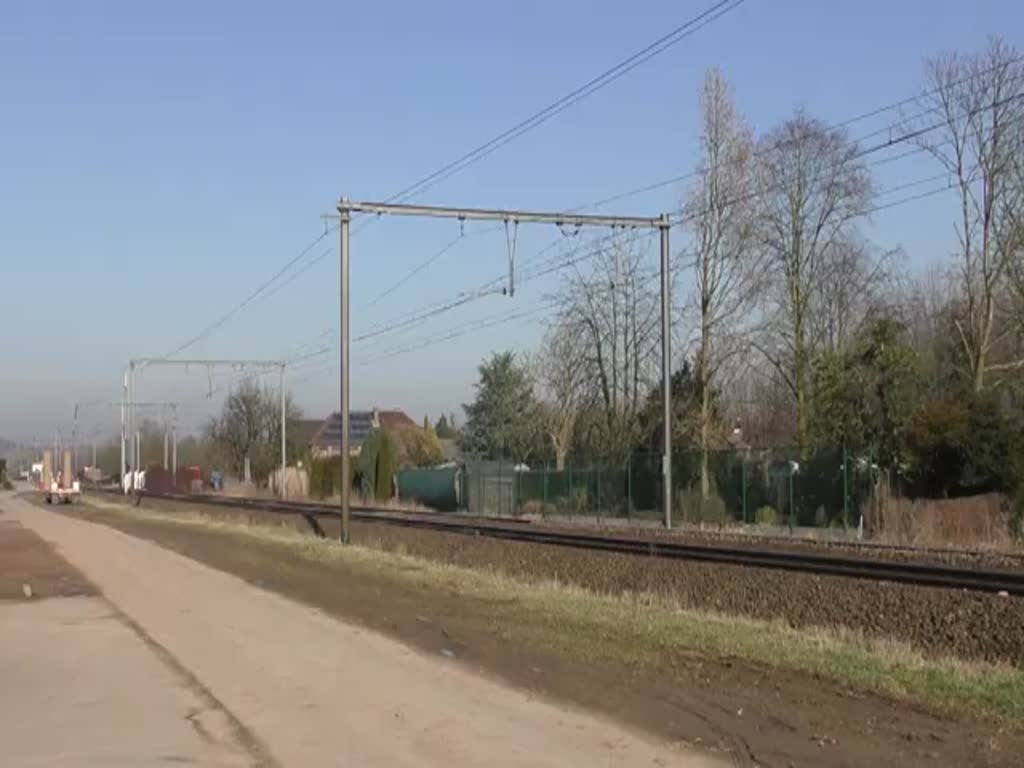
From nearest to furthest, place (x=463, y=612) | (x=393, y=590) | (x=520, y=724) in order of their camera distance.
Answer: (x=520, y=724)
(x=463, y=612)
(x=393, y=590)

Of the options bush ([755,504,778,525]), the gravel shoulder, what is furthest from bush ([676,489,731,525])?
the gravel shoulder

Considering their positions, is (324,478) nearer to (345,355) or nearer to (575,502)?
(575,502)

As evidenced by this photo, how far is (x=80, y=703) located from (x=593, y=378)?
190 feet

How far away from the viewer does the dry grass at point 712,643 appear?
12469mm

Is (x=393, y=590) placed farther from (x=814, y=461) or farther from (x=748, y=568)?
(x=814, y=461)

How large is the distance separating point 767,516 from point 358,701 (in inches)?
1373

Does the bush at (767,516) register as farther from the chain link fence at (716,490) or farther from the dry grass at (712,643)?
the dry grass at (712,643)

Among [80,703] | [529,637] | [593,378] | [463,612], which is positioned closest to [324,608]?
[463,612]

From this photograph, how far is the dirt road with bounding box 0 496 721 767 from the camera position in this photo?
10023mm

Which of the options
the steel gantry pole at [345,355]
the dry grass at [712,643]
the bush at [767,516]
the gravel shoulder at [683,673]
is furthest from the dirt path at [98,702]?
the bush at [767,516]

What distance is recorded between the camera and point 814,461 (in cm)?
4366

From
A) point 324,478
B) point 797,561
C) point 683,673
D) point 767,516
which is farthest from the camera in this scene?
point 324,478

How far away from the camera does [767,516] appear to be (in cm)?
4597

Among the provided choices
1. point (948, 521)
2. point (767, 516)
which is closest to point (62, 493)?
point (767, 516)
